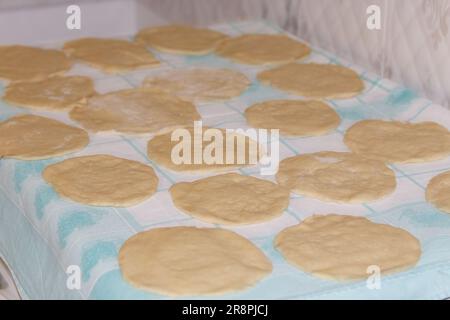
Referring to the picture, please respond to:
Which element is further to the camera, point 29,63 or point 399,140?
Result: point 29,63

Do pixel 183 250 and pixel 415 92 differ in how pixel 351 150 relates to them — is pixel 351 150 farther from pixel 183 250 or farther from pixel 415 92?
pixel 183 250

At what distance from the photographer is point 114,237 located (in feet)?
4.13

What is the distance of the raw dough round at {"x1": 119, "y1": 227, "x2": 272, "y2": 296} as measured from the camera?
1143 mm

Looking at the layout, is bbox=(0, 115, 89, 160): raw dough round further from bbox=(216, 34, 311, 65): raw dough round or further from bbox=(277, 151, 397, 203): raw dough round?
bbox=(216, 34, 311, 65): raw dough round

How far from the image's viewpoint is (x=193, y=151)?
154 cm

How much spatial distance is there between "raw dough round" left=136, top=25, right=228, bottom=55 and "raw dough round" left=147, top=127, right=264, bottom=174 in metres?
0.48

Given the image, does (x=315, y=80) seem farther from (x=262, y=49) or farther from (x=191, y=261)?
(x=191, y=261)

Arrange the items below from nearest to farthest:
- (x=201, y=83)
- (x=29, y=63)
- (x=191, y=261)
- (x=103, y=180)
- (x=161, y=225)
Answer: (x=191, y=261)
(x=161, y=225)
(x=103, y=180)
(x=201, y=83)
(x=29, y=63)

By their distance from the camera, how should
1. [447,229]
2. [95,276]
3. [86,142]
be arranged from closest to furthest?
[95,276] < [447,229] < [86,142]

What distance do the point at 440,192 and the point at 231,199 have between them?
0.36m

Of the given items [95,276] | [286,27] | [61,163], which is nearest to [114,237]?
[95,276]

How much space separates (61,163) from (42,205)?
13 cm

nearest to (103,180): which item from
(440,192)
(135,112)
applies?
→ (135,112)

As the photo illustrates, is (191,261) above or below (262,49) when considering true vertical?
below
